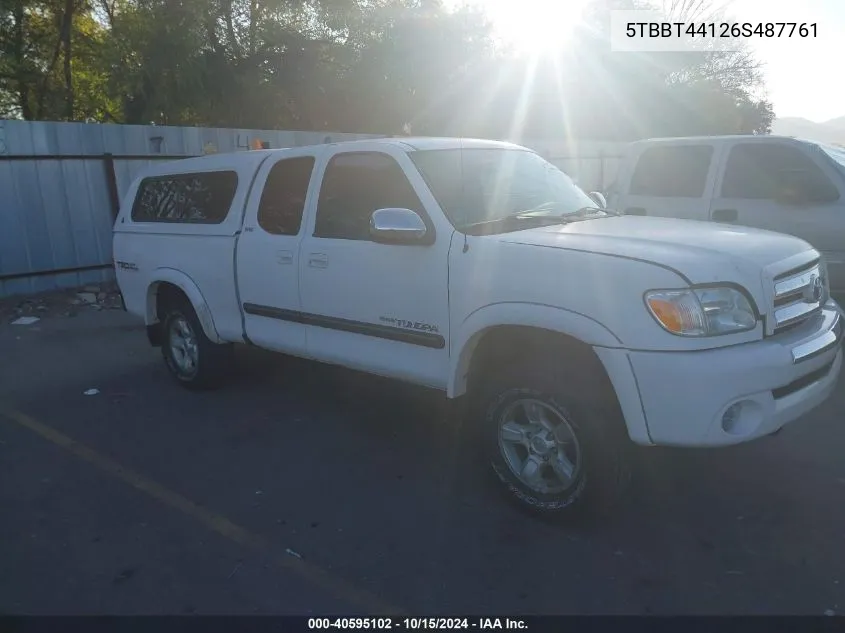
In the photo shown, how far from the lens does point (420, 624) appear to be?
9.51 feet

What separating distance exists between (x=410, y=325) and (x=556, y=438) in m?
1.07

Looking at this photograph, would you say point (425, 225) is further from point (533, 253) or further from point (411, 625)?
point (411, 625)

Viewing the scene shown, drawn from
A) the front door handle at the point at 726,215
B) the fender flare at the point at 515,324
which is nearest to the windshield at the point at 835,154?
the front door handle at the point at 726,215

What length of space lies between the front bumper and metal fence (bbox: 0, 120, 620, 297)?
791 cm

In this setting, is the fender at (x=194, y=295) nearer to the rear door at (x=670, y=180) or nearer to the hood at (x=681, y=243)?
the hood at (x=681, y=243)

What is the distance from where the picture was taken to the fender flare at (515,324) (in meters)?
3.17

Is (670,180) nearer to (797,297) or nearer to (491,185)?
(491,185)

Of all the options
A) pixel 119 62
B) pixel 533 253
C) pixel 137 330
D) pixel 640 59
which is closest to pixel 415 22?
pixel 119 62

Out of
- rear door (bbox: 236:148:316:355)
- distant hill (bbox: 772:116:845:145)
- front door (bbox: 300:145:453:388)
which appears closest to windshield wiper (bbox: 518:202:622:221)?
front door (bbox: 300:145:453:388)

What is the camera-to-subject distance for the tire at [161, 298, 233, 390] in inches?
Answer: 226

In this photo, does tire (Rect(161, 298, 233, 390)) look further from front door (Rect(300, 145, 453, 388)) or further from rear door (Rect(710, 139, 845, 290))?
rear door (Rect(710, 139, 845, 290))

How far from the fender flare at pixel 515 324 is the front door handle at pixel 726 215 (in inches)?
168

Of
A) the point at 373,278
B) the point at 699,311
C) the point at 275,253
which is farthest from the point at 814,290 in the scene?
the point at 275,253

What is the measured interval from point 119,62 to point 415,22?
9089mm
